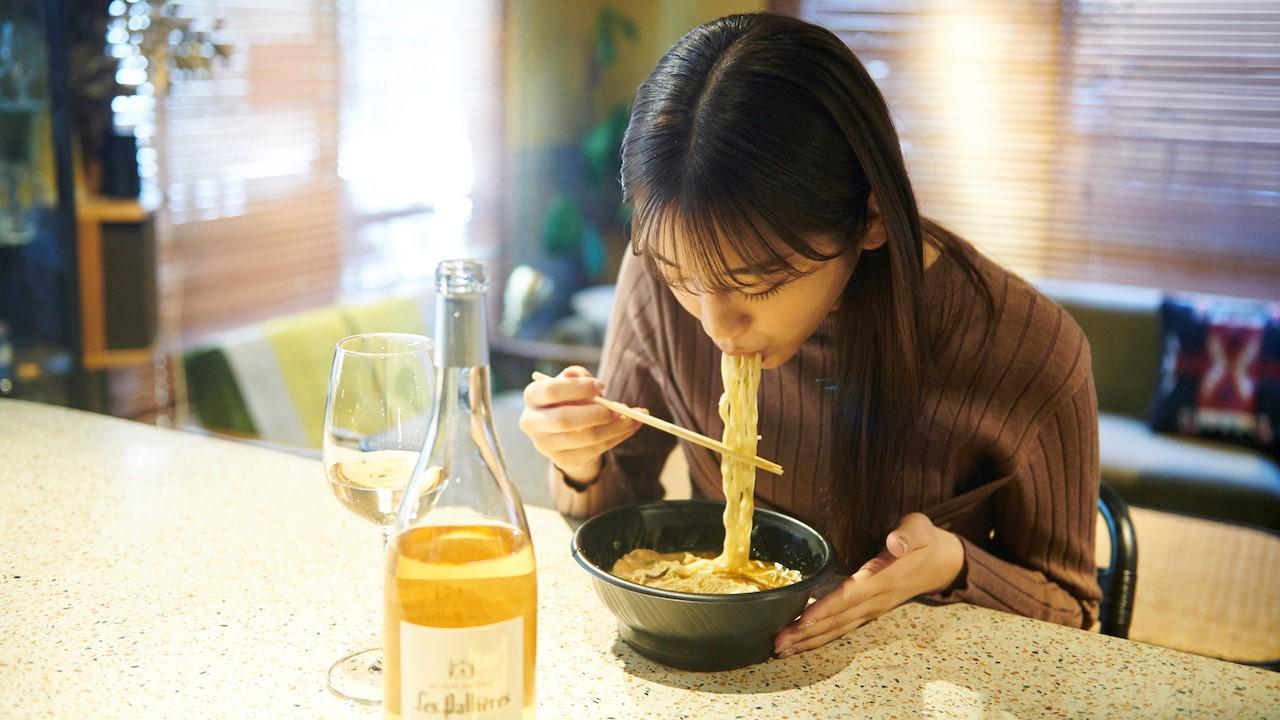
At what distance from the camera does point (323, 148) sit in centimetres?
451

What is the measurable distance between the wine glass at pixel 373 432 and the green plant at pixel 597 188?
489cm

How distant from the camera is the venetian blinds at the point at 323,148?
13.2 feet

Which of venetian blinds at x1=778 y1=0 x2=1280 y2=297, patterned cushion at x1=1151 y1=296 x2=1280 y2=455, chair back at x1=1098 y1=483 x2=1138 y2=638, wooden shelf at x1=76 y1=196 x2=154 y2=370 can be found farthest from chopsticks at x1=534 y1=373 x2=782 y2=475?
venetian blinds at x1=778 y1=0 x2=1280 y2=297

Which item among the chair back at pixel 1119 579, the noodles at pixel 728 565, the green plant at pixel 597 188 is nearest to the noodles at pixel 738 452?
the noodles at pixel 728 565

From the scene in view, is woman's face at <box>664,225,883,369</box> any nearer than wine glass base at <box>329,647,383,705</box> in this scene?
No

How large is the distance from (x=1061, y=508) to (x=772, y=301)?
1.55 feet

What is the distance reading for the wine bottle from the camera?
2.11 ft

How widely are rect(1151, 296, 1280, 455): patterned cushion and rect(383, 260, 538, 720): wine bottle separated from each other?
3.69 meters

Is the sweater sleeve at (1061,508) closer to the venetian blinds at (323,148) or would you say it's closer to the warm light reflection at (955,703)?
the warm light reflection at (955,703)

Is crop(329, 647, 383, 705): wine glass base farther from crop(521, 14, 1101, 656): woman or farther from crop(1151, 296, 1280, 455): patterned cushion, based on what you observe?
crop(1151, 296, 1280, 455): patterned cushion

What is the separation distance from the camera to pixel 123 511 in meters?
1.19

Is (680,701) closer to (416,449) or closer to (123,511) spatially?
(416,449)

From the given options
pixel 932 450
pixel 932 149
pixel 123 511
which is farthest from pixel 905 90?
pixel 123 511

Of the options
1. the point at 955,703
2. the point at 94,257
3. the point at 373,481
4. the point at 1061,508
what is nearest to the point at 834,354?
the point at 1061,508
